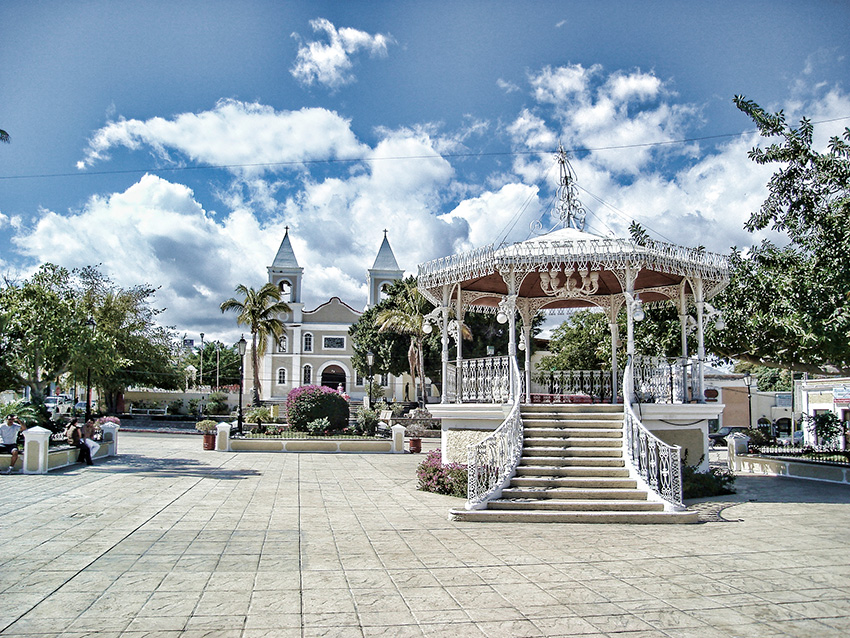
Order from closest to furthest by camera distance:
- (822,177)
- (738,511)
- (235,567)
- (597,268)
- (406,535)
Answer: (235,567) < (406,535) < (738,511) < (597,268) < (822,177)

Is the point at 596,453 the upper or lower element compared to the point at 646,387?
lower

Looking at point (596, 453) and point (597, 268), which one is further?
point (597, 268)

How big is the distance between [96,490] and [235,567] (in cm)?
653

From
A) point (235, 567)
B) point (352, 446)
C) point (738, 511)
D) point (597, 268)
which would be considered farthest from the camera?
point (352, 446)

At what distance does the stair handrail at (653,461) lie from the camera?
9633mm

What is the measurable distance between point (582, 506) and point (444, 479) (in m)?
3.13

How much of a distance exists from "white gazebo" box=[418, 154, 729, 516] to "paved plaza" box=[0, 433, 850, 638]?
1476mm

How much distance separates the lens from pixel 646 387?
12.9 metres

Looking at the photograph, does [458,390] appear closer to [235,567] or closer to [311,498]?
[311,498]

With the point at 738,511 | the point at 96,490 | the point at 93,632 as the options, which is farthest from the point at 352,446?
the point at 93,632

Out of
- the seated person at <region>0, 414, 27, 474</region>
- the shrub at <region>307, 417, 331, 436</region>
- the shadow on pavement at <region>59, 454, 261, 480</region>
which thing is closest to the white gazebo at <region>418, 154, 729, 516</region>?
the shadow on pavement at <region>59, 454, 261, 480</region>

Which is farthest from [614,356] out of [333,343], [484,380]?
[333,343]

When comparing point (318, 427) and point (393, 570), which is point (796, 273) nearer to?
point (393, 570)

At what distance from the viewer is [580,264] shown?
12.3 m
